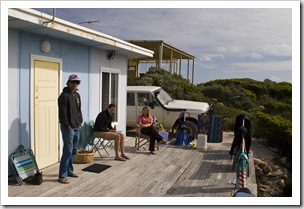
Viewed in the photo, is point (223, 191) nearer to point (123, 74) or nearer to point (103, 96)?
point (103, 96)

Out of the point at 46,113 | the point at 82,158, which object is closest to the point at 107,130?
the point at 82,158

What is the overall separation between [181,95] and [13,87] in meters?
14.2

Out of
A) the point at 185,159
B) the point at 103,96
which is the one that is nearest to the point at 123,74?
the point at 103,96

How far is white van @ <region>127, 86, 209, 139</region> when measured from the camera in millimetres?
10023

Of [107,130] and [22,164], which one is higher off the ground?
[107,130]

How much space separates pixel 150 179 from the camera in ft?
19.0

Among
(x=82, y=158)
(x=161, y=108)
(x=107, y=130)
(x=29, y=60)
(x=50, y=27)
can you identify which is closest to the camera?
(x=50, y=27)

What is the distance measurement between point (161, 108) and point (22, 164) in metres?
5.83

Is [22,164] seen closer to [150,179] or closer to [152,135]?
[150,179]

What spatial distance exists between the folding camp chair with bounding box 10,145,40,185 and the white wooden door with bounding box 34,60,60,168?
13.5 inches

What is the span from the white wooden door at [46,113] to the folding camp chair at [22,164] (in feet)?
1.12

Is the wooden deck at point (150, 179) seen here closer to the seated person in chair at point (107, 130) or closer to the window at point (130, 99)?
the seated person in chair at point (107, 130)

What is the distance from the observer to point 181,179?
19.1ft

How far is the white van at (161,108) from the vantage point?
10.0 m
